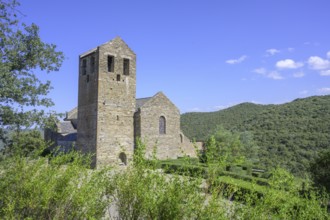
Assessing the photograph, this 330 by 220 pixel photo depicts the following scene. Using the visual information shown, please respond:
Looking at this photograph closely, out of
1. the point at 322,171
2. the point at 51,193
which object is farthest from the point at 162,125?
the point at 51,193

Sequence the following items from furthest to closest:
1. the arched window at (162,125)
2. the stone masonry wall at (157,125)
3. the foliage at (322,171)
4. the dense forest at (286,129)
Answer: the dense forest at (286,129)
the arched window at (162,125)
the stone masonry wall at (157,125)
the foliage at (322,171)

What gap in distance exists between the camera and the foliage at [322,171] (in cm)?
1159

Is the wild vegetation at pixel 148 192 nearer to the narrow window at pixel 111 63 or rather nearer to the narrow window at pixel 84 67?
the narrow window at pixel 111 63

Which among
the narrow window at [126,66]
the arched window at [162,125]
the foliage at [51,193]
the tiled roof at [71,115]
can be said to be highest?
the narrow window at [126,66]

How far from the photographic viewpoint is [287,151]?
109 feet

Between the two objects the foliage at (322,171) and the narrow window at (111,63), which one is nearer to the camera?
the foliage at (322,171)

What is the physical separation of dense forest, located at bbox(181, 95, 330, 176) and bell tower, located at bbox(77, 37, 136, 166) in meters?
10.0

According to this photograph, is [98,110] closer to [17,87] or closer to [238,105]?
[17,87]

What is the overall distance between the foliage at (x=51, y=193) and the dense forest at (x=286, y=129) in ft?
62.6

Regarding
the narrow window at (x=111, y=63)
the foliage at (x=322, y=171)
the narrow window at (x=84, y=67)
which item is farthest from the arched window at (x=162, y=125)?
the foliage at (x=322, y=171)

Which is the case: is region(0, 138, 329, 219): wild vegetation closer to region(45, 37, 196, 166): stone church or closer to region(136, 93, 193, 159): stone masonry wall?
region(45, 37, 196, 166): stone church

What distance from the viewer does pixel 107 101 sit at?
22.7m

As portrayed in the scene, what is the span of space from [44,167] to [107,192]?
4.91ft

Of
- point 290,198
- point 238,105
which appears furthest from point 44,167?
point 238,105
